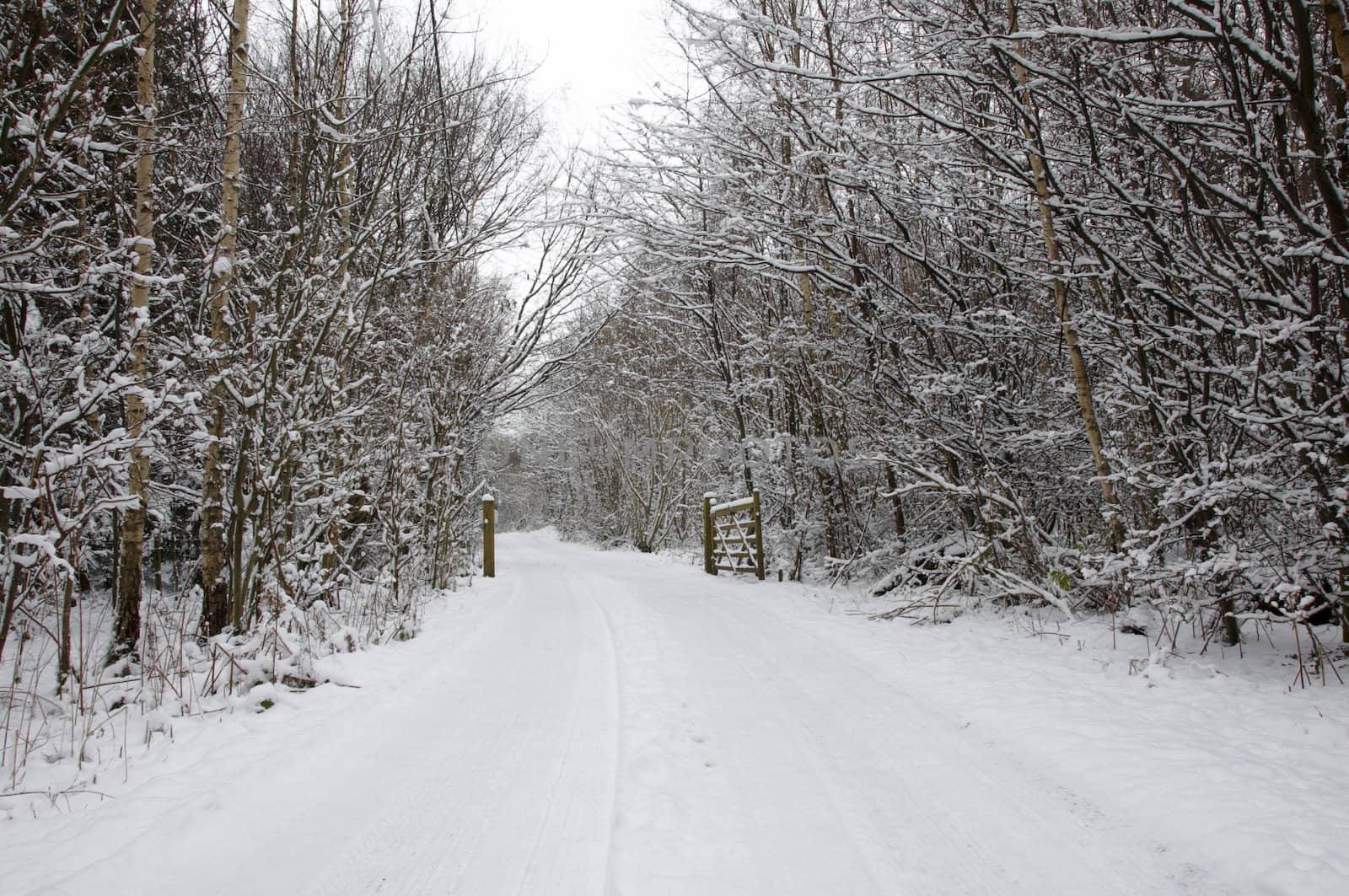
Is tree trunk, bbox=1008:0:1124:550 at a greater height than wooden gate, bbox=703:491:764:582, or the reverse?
tree trunk, bbox=1008:0:1124:550

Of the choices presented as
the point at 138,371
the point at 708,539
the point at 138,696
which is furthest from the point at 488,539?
the point at 138,696

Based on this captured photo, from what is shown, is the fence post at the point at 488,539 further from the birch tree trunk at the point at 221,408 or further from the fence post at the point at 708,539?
the birch tree trunk at the point at 221,408

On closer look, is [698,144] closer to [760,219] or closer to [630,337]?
[760,219]

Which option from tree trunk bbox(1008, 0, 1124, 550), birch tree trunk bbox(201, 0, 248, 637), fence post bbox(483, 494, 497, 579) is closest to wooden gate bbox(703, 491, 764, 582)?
fence post bbox(483, 494, 497, 579)

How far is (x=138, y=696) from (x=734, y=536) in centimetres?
895

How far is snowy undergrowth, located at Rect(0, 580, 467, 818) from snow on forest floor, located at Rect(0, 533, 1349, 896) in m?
0.05

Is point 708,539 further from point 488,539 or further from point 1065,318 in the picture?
point 1065,318

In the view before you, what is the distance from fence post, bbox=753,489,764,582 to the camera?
35.2 ft

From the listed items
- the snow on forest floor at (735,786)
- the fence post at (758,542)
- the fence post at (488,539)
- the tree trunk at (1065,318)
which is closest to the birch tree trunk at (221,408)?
the snow on forest floor at (735,786)

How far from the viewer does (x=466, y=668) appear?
458 cm

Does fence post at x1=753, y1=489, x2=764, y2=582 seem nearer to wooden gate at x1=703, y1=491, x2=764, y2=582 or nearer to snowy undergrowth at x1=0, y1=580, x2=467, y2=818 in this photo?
wooden gate at x1=703, y1=491, x2=764, y2=582

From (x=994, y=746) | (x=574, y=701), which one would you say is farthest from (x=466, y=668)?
(x=994, y=746)

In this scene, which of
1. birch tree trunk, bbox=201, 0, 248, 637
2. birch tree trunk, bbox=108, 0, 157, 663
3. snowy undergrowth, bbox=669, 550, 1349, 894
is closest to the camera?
snowy undergrowth, bbox=669, 550, 1349, 894

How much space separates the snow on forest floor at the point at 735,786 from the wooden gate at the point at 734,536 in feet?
21.0
